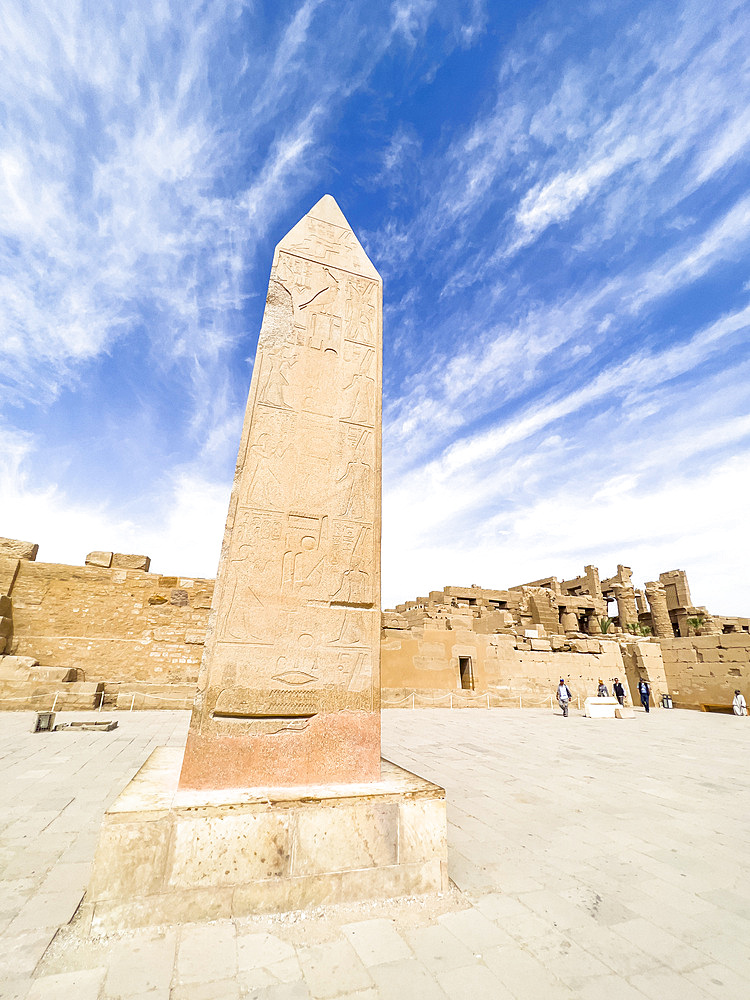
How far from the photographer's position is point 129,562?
991 cm

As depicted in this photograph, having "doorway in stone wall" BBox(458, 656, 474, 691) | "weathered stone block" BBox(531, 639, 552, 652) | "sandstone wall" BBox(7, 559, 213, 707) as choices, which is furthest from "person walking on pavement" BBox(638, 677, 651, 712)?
"sandstone wall" BBox(7, 559, 213, 707)

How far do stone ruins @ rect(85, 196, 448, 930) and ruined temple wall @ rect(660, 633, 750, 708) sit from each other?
1485cm

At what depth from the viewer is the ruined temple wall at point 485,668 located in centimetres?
1095

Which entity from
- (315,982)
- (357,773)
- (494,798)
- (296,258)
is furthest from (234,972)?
(296,258)

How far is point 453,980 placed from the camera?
1.41 meters

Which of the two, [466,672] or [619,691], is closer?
[466,672]

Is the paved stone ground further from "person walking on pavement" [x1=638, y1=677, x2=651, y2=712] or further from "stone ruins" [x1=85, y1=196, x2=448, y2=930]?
"person walking on pavement" [x1=638, y1=677, x2=651, y2=712]

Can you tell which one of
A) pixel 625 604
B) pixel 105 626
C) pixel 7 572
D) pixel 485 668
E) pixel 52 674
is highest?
pixel 625 604

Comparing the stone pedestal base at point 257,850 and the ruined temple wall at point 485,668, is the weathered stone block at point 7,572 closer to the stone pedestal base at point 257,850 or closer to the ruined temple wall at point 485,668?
the ruined temple wall at point 485,668

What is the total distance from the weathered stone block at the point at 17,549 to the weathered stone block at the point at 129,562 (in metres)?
1.52

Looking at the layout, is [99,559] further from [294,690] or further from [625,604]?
[625,604]

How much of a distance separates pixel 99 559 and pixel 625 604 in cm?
2400

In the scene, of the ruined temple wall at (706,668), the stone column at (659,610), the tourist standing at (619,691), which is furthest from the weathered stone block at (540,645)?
the stone column at (659,610)

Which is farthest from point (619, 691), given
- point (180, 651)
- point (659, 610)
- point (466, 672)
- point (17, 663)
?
point (17, 663)
